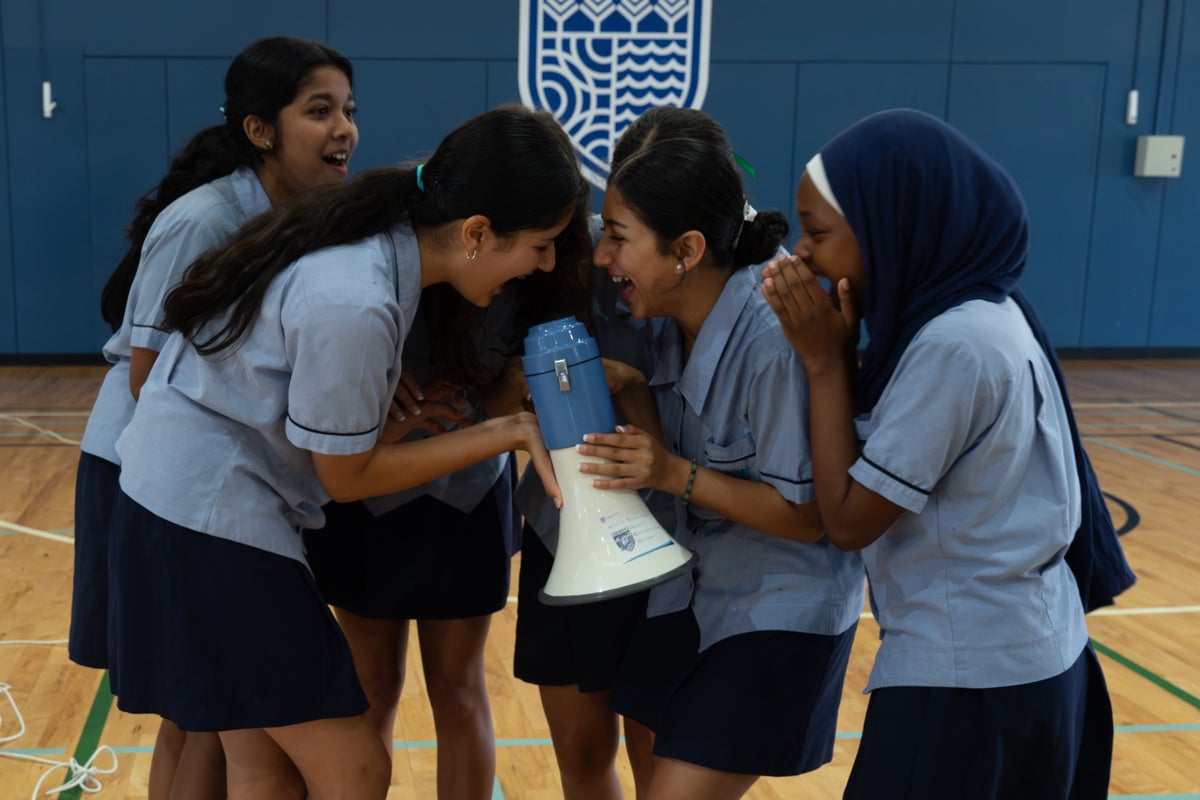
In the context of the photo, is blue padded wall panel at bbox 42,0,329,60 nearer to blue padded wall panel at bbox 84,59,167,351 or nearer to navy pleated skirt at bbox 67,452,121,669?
blue padded wall panel at bbox 84,59,167,351

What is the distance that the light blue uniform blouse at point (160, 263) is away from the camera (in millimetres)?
2279

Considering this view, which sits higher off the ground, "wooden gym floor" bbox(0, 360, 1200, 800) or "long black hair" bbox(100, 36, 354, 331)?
"long black hair" bbox(100, 36, 354, 331)

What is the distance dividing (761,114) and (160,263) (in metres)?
7.57

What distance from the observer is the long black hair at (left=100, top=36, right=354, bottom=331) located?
2545 mm

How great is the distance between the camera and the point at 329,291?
169 cm

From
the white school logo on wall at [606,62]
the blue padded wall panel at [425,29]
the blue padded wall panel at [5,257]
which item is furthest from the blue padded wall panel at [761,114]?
the blue padded wall panel at [5,257]

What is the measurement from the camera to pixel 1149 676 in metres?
3.69

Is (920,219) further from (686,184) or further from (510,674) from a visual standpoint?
(510,674)

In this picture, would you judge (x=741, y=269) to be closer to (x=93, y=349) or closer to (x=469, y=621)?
(x=469, y=621)

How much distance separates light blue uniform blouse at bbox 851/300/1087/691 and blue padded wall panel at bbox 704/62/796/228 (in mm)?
7779

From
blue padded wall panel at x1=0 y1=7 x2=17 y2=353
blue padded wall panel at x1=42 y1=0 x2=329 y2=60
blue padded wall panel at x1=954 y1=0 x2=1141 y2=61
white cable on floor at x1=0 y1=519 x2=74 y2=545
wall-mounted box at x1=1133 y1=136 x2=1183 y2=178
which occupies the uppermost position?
blue padded wall panel at x1=954 y1=0 x2=1141 y2=61

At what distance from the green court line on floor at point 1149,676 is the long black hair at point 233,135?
300 cm

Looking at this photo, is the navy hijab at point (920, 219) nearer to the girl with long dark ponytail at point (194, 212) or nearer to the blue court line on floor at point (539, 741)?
the girl with long dark ponytail at point (194, 212)

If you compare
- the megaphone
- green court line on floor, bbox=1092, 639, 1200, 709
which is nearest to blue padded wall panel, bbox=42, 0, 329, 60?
green court line on floor, bbox=1092, 639, 1200, 709
